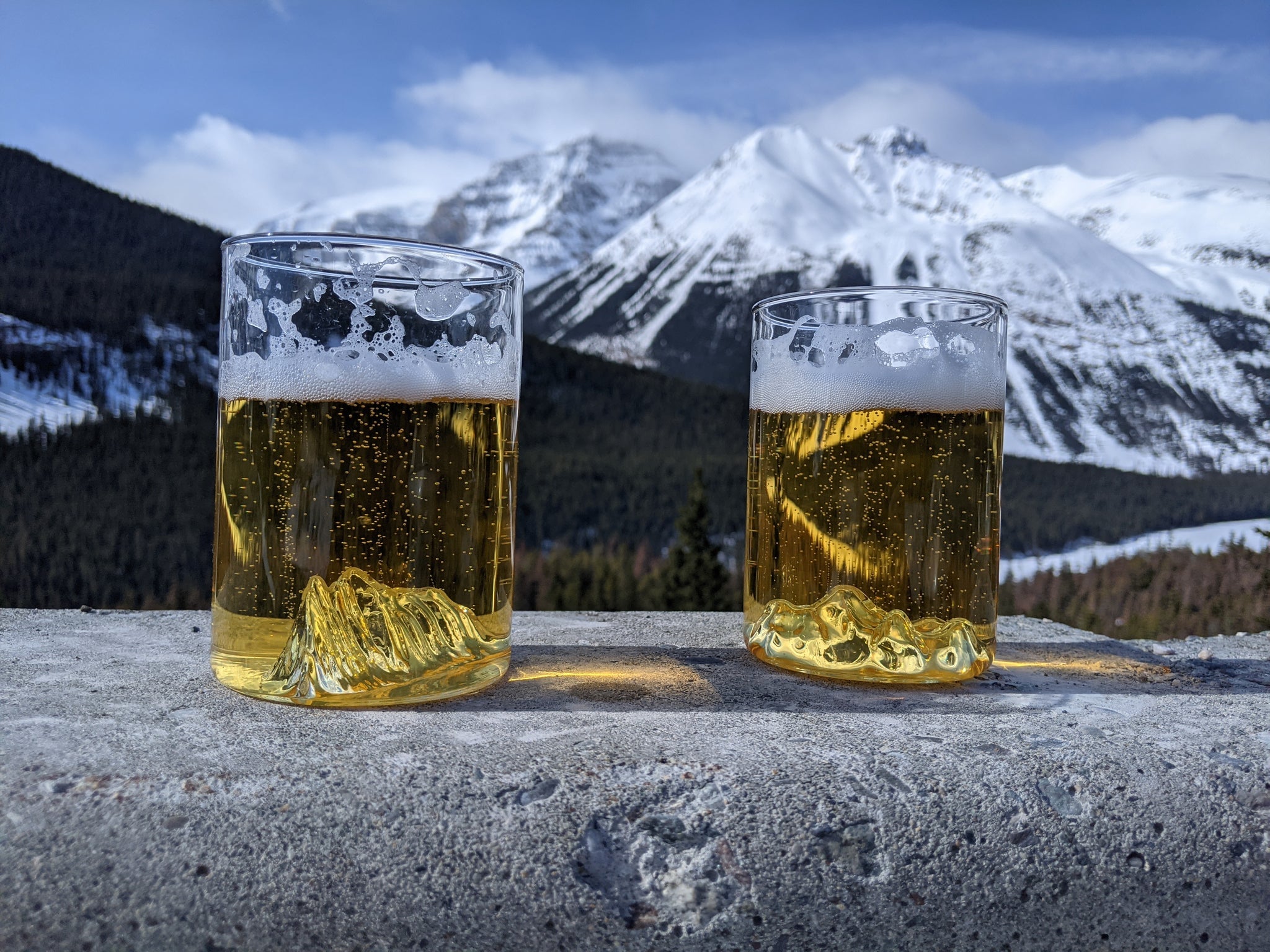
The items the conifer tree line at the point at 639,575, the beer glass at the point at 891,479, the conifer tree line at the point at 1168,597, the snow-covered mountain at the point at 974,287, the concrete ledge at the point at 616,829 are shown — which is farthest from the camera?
the snow-covered mountain at the point at 974,287

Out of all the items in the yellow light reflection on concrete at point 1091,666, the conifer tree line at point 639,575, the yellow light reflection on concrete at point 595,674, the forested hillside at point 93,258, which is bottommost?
the conifer tree line at point 639,575

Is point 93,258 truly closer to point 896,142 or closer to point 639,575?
point 639,575

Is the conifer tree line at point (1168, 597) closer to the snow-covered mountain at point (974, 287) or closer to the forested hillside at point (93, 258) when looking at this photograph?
the forested hillside at point (93, 258)

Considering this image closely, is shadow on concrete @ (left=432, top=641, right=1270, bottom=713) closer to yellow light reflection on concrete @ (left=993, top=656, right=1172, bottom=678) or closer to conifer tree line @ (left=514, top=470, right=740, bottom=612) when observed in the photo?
yellow light reflection on concrete @ (left=993, top=656, right=1172, bottom=678)

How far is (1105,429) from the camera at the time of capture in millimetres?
51750

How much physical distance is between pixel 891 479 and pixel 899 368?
0.14 metres

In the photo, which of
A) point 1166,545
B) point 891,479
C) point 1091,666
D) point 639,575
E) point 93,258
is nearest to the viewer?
point 891,479

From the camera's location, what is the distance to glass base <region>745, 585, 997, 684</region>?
1132 millimetres

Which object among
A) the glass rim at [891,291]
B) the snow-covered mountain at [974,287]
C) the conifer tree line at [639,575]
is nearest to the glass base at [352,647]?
the glass rim at [891,291]

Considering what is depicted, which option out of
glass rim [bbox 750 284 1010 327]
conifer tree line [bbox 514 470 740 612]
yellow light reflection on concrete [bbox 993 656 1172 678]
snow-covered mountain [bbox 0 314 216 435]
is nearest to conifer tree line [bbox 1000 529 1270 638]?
yellow light reflection on concrete [bbox 993 656 1172 678]

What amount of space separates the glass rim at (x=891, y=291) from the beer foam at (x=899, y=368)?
0.03 m

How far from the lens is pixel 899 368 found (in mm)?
1133

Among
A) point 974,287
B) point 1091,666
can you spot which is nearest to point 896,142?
point 974,287

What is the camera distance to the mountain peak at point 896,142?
4990 inches
